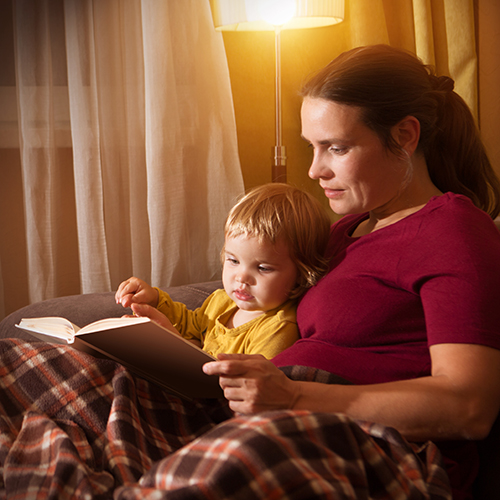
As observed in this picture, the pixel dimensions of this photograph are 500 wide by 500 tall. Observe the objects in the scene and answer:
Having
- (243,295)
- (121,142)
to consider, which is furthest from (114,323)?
(121,142)

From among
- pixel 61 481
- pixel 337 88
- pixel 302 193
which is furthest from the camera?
pixel 302 193

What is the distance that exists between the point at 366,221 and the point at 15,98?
1220 mm

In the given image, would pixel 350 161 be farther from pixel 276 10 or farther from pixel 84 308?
pixel 276 10

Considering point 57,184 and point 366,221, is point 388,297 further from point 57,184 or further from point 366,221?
point 57,184

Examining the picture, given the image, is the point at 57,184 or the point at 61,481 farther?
the point at 57,184

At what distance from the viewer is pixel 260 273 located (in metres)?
1.11

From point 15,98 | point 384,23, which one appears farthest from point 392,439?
point 384,23

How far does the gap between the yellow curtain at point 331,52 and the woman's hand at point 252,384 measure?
144 cm

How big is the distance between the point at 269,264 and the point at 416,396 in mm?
442

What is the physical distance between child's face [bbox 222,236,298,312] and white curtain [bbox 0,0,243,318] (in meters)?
0.72

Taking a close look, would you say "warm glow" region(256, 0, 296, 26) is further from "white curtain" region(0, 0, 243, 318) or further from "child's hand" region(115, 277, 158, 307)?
"child's hand" region(115, 277, 158, 307)

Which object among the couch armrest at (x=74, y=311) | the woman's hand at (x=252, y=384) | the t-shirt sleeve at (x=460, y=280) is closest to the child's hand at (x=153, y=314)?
the couch armrest at (x=74, y=311)

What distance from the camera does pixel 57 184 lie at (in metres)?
1.73

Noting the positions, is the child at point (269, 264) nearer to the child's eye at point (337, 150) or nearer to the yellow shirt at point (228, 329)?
the yellow shirt at point (228, 329)
